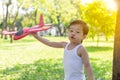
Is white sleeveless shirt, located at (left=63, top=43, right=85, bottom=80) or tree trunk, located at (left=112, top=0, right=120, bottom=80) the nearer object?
white sleeveless shirt, located at (left=63, top=43, right=85, bottom=80)

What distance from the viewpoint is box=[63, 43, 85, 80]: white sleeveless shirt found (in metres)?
2.95

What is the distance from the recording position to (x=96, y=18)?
26.7 meters

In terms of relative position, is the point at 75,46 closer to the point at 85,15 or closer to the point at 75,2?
the point at 85,15

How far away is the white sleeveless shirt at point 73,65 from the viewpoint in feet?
9.68

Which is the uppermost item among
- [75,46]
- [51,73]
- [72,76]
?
[75,46]

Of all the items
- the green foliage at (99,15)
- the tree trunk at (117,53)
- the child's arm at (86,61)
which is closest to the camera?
the child's arm at (86,61)

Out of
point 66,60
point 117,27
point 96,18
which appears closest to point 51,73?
point 117,27

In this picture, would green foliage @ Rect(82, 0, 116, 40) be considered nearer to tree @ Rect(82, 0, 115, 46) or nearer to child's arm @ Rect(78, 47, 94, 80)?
tree @ Rect(82, 0, 115, 46)

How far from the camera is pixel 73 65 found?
2955mm

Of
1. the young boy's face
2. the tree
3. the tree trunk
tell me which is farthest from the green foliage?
the young boy's face

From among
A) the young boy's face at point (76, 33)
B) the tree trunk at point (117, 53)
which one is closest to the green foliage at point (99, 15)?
the tree trunk at point (117, 53)

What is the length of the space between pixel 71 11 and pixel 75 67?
53.2 meters

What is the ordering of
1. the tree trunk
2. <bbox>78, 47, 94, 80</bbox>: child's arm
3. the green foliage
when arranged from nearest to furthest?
<bbox>78, 47, 94, 80</bbox>: child's arm → the tree trunk → the green foliage

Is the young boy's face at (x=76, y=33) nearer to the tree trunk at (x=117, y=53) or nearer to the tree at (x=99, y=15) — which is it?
the tree trunk at (x=117, y=53)
